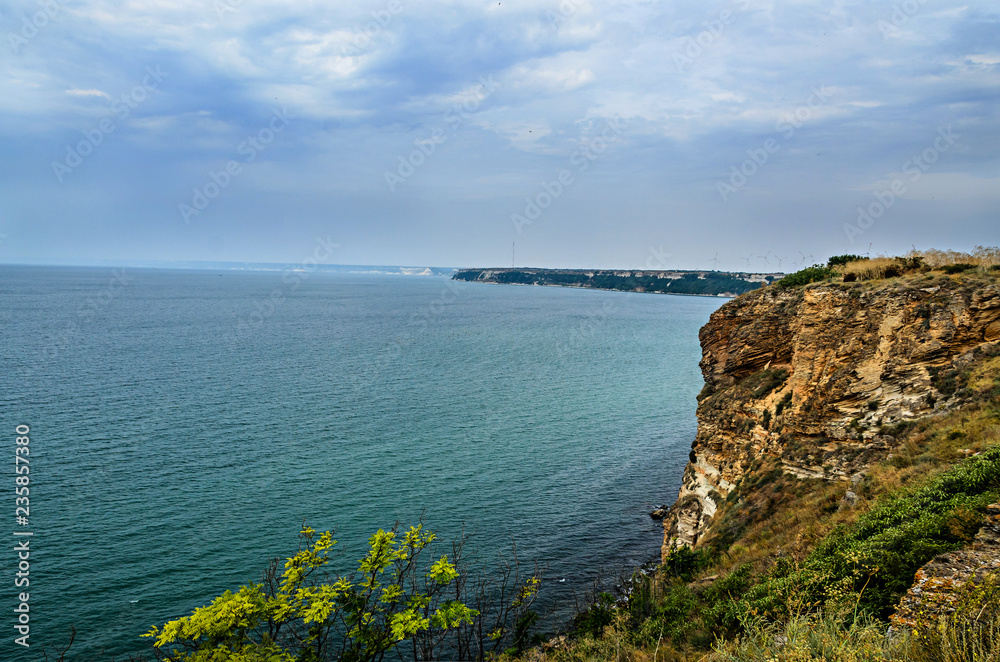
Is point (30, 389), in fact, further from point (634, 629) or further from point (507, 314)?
point (507, 314)

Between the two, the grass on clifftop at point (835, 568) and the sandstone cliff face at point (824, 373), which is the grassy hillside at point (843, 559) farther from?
the sandstone cliff face at point (824, 373)

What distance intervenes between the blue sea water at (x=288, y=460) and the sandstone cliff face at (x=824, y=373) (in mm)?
8737

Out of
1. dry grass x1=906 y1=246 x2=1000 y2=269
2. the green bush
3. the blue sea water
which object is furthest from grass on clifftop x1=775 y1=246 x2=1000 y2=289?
the blue sea water

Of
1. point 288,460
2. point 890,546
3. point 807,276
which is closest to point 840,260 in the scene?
point 807,276

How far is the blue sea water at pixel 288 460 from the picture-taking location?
78.4 ft

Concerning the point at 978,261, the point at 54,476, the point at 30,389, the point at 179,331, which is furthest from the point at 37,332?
the point at 978,261

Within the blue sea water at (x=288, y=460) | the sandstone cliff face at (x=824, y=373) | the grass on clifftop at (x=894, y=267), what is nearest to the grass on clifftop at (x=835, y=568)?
the sandstone cliff face at (x=824, y=373)

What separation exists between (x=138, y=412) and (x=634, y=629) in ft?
142

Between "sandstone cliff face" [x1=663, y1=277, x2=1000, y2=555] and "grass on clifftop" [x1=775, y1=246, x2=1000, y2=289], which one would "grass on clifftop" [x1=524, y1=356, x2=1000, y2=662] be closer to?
"sandstone cliff face" [x1=663, y1=277, x2=1000, y2=555]

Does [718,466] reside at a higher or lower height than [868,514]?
lower

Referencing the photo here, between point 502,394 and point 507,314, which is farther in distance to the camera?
point 507,314

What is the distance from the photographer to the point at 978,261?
861 inches

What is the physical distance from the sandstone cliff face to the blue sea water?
28.7ft

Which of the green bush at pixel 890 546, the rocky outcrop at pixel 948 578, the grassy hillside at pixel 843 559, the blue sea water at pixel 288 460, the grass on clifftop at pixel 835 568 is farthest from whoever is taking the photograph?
the blue sea water at pixel 288 460
